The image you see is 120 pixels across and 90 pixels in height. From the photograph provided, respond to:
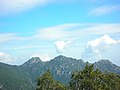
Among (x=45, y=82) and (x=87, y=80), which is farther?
(x=45, y=82)

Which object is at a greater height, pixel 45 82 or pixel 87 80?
pixel 45 82

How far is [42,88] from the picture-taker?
230 ft

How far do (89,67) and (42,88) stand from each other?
54.7ft

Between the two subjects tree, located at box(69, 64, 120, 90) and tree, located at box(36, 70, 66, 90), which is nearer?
tree, located at box(69, 64, 120, 90)

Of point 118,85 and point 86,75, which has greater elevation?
point 86,75

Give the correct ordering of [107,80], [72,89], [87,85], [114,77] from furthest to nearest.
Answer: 1. [114,77]
2. [107,80]
3. [72,89]
4. [87,85]

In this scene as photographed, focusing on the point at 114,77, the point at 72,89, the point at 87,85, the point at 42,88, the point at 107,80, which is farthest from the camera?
the point at 114,77

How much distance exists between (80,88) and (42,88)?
14.4m

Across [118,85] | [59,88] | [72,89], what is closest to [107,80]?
[118,85]

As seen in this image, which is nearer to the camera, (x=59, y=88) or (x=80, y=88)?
(x=80, y=88)

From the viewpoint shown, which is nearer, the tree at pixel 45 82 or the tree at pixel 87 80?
the tree at pixel 87 80

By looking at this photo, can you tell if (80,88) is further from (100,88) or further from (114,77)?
(114,77)

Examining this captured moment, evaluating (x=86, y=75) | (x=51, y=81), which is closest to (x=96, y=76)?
(x=86, y=75)

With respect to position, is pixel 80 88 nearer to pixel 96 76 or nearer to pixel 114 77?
pixel 96 76
